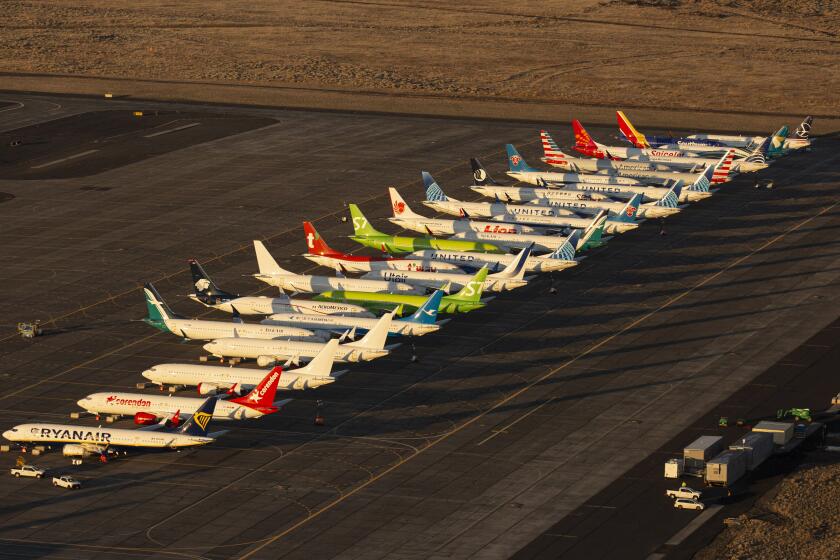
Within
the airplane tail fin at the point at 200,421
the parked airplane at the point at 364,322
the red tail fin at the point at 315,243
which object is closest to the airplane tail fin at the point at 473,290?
the parked airplane at the point at 364,322

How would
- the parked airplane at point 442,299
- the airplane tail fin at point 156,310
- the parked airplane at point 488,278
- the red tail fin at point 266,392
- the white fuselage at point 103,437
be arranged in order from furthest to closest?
the parked airplane at point 488,278 < the parked airplane at point 442,299 < the airplane tail fin at point 156,310 < the red tail fin at point 266,392 < the white fuselage at point 103,437

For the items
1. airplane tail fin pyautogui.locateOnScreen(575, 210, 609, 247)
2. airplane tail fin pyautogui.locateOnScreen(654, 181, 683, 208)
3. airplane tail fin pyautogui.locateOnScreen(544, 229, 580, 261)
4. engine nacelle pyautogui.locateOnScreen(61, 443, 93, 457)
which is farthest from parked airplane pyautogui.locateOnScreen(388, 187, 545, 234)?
engine nacelle pyautogui.locateOnScreen(61, 443, 93, 457)

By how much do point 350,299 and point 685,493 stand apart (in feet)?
171

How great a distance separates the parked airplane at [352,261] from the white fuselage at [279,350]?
2718 centimetres

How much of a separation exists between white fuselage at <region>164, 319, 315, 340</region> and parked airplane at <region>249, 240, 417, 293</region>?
14.7m

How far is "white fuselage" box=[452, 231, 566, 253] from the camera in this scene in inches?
6919

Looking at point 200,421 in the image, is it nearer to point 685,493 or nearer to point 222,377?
point 222,377

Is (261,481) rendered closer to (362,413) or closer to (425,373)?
(362,413)

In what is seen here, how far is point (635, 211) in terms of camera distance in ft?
606

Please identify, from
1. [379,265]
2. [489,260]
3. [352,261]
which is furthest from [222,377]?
[489,260]

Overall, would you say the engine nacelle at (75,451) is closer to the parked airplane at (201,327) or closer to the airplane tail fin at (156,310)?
the parked airplane at (201,327)

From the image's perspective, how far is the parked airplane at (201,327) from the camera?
472 ft

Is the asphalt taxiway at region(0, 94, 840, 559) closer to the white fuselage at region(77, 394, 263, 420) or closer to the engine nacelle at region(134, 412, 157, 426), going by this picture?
the white fuselage at region(77, 394, 263, 420)

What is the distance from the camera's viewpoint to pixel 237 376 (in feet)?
438
